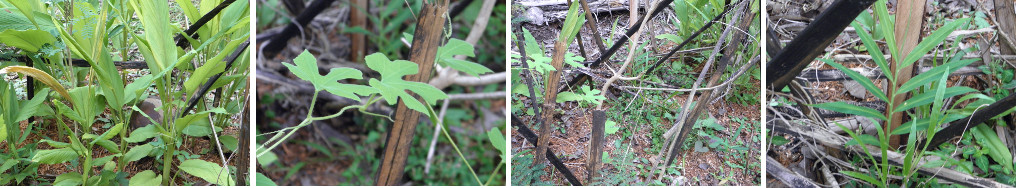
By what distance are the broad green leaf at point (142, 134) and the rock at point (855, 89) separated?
1.38m

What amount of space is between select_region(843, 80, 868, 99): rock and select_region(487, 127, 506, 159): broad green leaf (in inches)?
30.5

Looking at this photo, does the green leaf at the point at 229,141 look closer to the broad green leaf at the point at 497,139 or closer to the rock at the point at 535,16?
the broad green leaf at the point at 497,139

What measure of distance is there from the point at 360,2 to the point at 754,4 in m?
0.73

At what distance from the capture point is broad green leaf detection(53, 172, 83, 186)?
46.5 inches

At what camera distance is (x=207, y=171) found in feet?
3.88

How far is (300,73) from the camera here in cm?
104

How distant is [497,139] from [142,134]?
24.6 inches

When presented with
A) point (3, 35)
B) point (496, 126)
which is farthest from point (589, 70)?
point (3, 35)

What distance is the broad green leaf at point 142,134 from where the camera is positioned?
1.15 metres

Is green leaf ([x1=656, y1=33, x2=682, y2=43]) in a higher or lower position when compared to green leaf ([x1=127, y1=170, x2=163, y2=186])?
higher

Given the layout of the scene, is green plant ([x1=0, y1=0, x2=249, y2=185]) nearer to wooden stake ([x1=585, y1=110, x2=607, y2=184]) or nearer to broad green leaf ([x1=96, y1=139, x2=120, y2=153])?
broad green leaf ([x1=96, y1=139, x2=120, y2=153])

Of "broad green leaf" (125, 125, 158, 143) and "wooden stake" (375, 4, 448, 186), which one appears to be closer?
"wooden stake" (375, 4, 448, 186)

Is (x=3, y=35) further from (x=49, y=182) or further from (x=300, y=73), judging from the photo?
(x=300, y=73)

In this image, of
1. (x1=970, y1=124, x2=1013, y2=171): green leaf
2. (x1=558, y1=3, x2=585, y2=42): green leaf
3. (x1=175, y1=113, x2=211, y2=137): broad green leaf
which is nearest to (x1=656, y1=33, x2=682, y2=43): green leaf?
(x1=558, y1=3, x2=585, y2=42): green leaf
